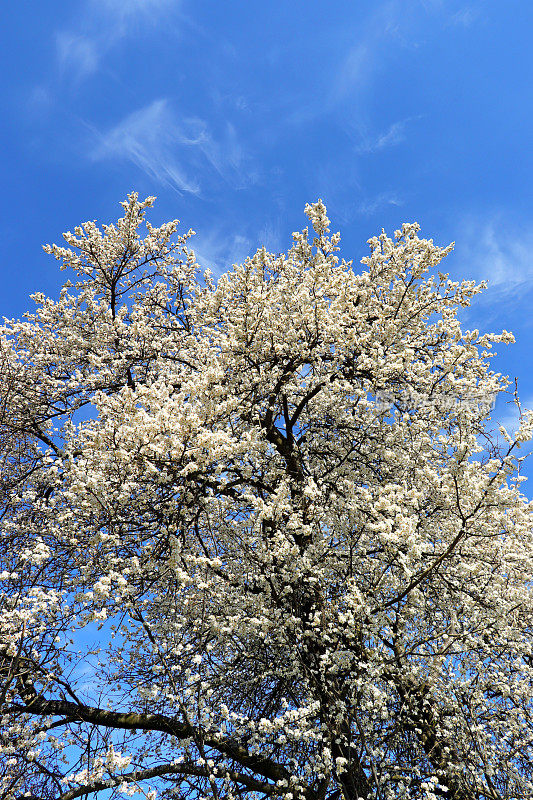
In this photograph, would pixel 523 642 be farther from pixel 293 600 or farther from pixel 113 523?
pixel 113 523

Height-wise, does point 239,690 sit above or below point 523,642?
above

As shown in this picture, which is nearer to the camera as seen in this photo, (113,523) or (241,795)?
(241,795)

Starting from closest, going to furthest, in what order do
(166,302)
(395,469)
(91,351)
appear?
(395,469) < (91,351) < (166,302)

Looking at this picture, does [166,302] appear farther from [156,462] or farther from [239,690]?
[239,690]

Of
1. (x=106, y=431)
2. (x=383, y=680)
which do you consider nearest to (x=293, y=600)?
(x=383, y=680)

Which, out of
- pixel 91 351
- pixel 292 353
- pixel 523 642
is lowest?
pixel 523 642

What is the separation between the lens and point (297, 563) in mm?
7051

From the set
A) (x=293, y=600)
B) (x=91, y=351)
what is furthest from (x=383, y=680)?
(x=91, y=351)

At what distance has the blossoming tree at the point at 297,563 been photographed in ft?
19.4

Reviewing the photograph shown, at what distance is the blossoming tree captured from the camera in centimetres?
590

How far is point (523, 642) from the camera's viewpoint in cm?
762

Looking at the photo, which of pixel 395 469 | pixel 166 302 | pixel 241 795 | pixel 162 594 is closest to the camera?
pixel 241 795

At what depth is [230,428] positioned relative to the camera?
8.10 metres

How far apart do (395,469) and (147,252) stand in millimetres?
7936
